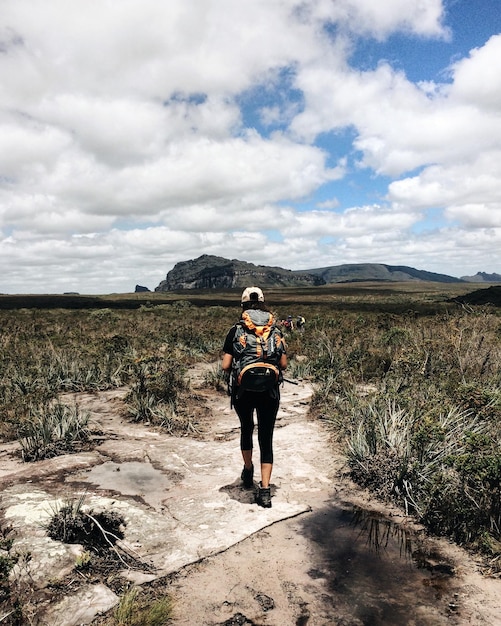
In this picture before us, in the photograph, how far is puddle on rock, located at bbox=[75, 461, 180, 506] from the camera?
15.4 ft

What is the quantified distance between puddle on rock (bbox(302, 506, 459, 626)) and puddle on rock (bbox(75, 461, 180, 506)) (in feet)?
5.65

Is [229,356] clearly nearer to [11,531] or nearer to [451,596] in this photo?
[11,531]

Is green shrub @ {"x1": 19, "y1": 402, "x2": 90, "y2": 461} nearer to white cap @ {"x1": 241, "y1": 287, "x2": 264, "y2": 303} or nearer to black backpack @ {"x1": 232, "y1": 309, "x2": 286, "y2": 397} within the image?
black backpack @ {"x1": 232, "y1": 309, "x2": 286, "y2": 397}

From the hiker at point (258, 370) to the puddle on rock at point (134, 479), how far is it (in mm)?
1139

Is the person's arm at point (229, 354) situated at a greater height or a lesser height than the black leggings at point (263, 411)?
greater

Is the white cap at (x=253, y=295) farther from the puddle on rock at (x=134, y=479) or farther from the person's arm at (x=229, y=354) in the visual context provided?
the puddle on rock at (x=134, y=479)

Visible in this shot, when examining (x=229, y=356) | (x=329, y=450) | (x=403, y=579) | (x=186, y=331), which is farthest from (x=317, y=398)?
(x=186, y=331)

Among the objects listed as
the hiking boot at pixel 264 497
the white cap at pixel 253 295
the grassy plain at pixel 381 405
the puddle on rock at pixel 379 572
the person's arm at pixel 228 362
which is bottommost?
the puddle on rock at pixel 379 572

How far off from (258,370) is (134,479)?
2126 mm

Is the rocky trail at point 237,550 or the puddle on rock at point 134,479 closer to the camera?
the rocky trail at point 237,550

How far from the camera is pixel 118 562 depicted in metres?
3.37

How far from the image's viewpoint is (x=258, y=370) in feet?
14.4

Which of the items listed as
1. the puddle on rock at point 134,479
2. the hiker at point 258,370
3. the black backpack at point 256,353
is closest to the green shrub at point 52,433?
the puddle on rock at point 134,479

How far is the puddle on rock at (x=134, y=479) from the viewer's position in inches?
185
